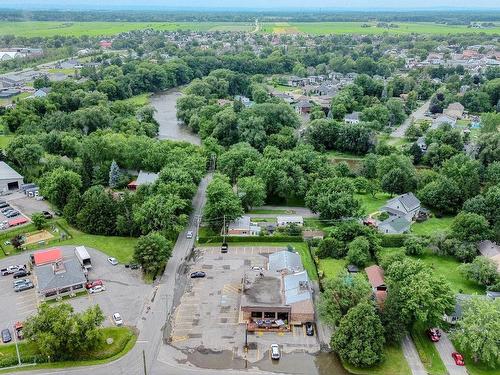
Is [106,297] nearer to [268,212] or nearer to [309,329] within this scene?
[309,329]

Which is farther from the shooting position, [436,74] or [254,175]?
[436,74]

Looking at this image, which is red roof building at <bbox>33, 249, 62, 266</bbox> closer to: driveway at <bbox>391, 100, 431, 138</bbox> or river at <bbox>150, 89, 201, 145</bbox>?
river at <bbox>150, 89, 201, 145</bbox>

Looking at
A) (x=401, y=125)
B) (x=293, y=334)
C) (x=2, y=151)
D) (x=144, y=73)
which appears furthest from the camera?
(x=144, y=73)

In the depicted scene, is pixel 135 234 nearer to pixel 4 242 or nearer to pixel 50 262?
pixel 50 262

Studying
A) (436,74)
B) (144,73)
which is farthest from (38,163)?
(436,74)

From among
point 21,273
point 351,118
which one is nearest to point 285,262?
point 21,273

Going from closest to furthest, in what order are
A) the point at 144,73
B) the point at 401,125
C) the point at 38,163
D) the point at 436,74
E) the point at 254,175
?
the point at 254,175 < the point at 38,163 < the point at 401,125 < the point at 144,73 < the point at 436,74

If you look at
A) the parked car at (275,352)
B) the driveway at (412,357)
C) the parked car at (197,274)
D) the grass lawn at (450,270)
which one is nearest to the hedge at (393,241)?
the grass lawn at (450,270)

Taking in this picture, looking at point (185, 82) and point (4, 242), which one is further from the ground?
point (4, 242)
